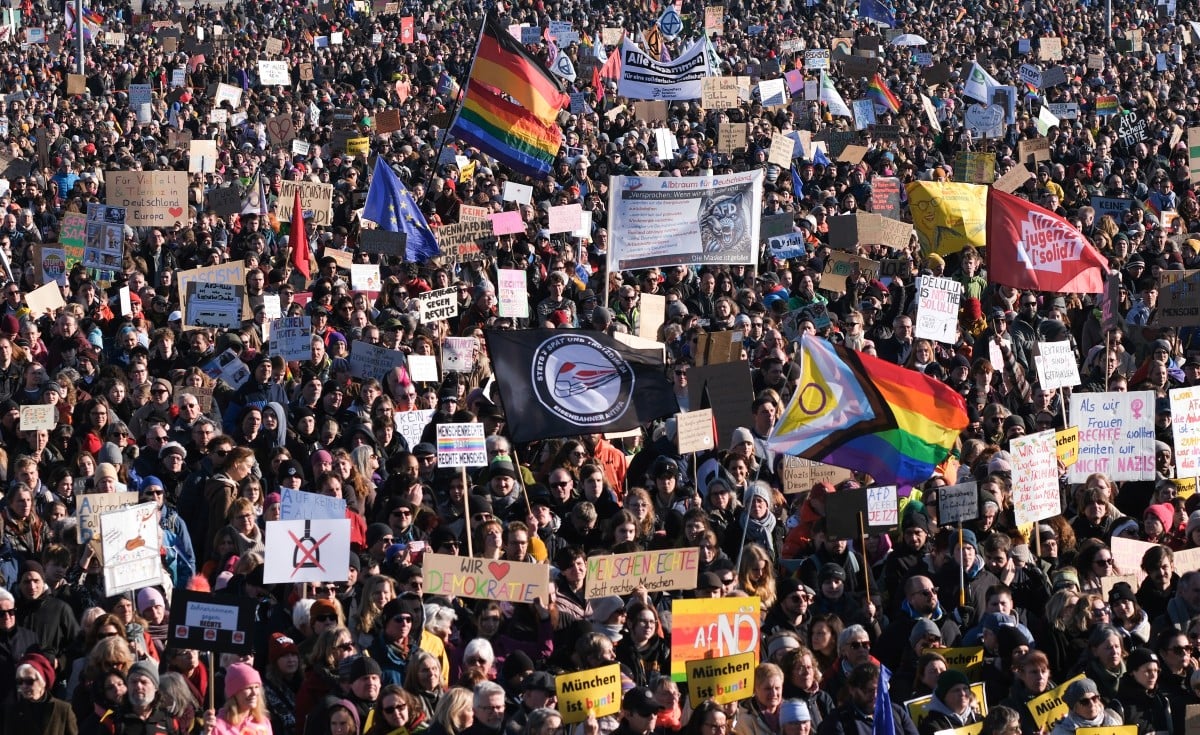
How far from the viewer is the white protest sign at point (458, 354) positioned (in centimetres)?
1314

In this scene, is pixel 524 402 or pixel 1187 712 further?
pixel 524 402

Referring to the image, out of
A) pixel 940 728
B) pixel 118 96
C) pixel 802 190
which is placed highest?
pixel 118 96

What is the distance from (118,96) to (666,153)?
848cm

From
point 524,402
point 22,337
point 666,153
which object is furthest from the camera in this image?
point 666,153

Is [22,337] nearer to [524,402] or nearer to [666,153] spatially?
[524,402]

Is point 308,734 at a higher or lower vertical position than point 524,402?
lower

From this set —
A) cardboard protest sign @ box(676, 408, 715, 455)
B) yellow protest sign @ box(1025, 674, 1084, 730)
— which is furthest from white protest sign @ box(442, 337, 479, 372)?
yellow protest sign @ box(1025, 674, 1084, 730)

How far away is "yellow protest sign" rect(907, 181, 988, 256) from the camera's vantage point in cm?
1739

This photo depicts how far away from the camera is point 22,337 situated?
13398mm

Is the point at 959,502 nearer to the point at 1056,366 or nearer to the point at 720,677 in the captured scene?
the point at 720,677

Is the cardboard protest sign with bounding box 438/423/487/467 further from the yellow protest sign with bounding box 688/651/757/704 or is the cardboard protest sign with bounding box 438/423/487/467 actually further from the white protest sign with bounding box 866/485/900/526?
the yellow protest sign with bounding box 688/651/757/704

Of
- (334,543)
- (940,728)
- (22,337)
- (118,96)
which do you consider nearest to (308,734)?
(334,543)

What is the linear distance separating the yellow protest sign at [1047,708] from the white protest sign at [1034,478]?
223 centimetres

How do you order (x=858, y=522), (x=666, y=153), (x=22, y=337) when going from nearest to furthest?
(x=858, y=522) → (x=22, y=337) → (x=666, y=153)
